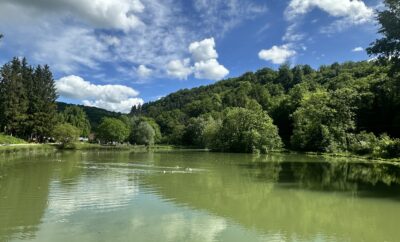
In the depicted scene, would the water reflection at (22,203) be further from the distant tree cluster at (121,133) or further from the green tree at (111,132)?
the distant tree cluster at (121,133)

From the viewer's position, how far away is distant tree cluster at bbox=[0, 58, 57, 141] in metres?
75.5

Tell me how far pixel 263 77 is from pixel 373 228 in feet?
611

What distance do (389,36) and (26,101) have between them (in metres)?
70.6

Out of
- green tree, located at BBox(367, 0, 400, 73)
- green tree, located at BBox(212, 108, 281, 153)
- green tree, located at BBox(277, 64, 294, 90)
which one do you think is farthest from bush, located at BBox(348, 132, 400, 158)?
green tree, located at BBox(277, 64, 294, 90)

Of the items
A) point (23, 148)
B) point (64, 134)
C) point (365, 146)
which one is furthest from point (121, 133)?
point (365, 146)

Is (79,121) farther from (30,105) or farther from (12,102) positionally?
(12,102)

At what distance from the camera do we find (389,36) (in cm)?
2948

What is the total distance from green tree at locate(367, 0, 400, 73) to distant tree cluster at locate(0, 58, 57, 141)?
214 feet

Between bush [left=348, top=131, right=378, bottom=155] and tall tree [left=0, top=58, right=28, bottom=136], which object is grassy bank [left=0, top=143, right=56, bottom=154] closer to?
tall tree [left=0, top=58, right=28, bottom=136]

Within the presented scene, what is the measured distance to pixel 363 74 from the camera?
391ft

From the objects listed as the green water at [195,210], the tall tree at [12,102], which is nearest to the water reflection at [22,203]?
the green water at [195,210]

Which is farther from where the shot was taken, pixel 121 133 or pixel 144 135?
pixel 144 135

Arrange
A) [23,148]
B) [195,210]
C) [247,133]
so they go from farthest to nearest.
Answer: [247,133]
[23,148]
[195,210]

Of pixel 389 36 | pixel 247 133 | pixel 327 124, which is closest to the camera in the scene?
pixel 389 36
